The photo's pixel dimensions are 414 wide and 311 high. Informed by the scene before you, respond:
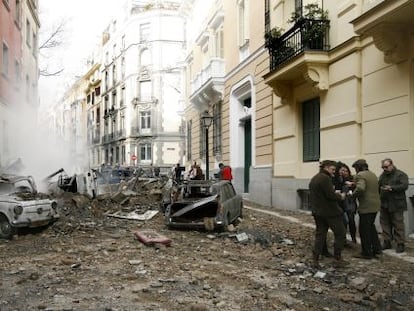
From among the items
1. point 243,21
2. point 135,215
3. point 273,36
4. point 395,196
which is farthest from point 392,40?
point 243,21

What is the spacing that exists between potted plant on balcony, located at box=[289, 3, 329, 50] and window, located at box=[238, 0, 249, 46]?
5949mm

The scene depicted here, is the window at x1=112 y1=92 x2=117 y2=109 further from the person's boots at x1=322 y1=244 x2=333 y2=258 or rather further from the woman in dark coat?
the person's boots at x1=322 y1=244 x2=333 y2=258

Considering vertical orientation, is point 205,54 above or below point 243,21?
above

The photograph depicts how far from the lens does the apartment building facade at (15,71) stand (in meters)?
19.8

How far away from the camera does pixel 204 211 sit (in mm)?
11031

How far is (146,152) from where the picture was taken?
50.2m

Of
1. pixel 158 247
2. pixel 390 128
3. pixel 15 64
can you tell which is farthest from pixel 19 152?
pixel 390 128

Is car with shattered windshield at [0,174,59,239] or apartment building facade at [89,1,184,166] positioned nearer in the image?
car with shattered windshield at [0,174,59,239]

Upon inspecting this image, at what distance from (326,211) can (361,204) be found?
730mm

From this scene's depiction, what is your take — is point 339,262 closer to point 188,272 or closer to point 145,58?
point 188,272

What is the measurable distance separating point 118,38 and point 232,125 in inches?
1504

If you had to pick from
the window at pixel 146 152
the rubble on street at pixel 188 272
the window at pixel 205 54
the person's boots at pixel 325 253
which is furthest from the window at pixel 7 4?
the window at pixel 146 152

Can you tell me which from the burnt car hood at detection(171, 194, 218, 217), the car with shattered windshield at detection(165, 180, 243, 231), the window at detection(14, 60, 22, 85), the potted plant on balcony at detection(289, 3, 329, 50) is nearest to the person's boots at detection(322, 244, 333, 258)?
the car with shattered windshield at detection(165, 180, 243, 231)

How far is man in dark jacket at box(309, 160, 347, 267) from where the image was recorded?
7152mm
